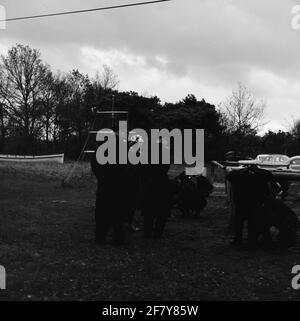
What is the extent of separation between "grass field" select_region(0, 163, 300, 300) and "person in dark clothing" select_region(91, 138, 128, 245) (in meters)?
0.44

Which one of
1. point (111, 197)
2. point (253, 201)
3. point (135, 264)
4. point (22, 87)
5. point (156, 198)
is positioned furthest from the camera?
point (22, 87)

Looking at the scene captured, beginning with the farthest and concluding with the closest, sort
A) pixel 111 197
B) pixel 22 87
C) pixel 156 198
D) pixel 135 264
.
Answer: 1. pixel 22 87
2. pixel 156 198
3. pixel 111 197
4. pixel 135 264

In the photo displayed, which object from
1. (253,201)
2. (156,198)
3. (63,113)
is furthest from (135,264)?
(63,113)

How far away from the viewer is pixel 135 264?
277 inches

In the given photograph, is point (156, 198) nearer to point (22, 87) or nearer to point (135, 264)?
point (135, 264)

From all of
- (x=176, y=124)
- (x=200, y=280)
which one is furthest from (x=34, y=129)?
(x=200, y=280)

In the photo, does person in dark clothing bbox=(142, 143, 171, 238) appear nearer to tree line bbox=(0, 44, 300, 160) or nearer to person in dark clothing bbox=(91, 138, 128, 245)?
person in dark clothing bbox=(91, 138, 128, 245)

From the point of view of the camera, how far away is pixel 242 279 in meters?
6.43

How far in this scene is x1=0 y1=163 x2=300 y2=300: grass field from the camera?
5.72 meters

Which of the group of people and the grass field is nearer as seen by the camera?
the grass field

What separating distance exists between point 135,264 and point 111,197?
1588 mm

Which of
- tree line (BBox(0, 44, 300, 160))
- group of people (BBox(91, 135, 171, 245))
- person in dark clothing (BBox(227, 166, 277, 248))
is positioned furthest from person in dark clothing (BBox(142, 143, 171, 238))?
tree line (BBox(0, 44, 300, 160))

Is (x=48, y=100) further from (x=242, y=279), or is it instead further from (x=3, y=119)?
(x=242, y=279)

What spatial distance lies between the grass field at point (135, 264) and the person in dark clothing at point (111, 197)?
17.3 inches
